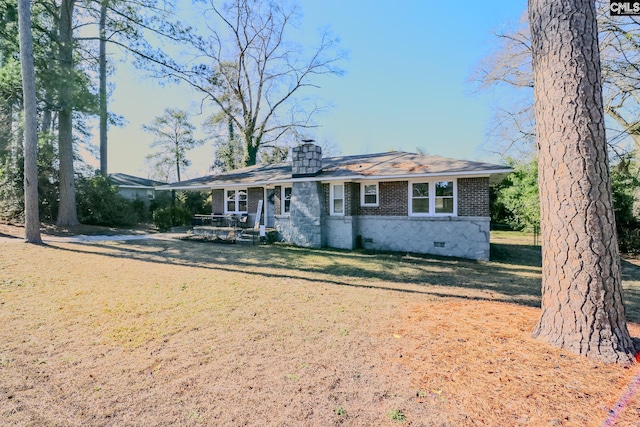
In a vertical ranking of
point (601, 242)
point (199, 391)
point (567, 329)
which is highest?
point (601, 242)

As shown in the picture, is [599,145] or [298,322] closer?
[599,145]

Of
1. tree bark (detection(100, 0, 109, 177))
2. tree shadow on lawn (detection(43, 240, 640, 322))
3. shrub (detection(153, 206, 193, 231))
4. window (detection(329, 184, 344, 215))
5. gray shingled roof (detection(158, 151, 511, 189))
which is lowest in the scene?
tree shadow on lawn (detection(43, 240, 640, 322))

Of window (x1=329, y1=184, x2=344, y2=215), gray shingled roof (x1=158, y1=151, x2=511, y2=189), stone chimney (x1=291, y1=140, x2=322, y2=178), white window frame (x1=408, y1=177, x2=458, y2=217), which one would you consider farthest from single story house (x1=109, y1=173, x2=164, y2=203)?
white window frame (x1=408, y1=177, x2=458, y2=217)

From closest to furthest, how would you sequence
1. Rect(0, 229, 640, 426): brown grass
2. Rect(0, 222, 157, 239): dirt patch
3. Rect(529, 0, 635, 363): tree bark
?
Rect(0, 229, 640, 426): brown grass
Rect(529, 0, 635, 363): tree bark
Rect(0, 222, 157, 239): dirt patch

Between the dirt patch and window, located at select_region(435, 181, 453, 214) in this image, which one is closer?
window, located at select_region(435, 181, 453, 214)

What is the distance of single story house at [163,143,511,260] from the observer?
488 inches

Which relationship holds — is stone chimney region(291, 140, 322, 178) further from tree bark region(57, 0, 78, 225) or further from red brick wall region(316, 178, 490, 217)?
tree bark region(57, 0, 78, 225)

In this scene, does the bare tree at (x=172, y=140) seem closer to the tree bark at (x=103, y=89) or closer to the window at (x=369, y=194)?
the tree bark at (x=103, y=89)

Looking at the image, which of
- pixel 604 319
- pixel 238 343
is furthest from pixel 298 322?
pixel 604 319

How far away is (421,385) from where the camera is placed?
3125 mm

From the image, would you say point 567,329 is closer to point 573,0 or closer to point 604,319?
point 604,319

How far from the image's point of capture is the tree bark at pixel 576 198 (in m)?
3.47

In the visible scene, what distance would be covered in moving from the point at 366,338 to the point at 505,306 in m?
3.01

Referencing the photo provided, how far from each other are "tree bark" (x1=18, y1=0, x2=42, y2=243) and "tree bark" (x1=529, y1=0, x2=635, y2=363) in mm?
14834
